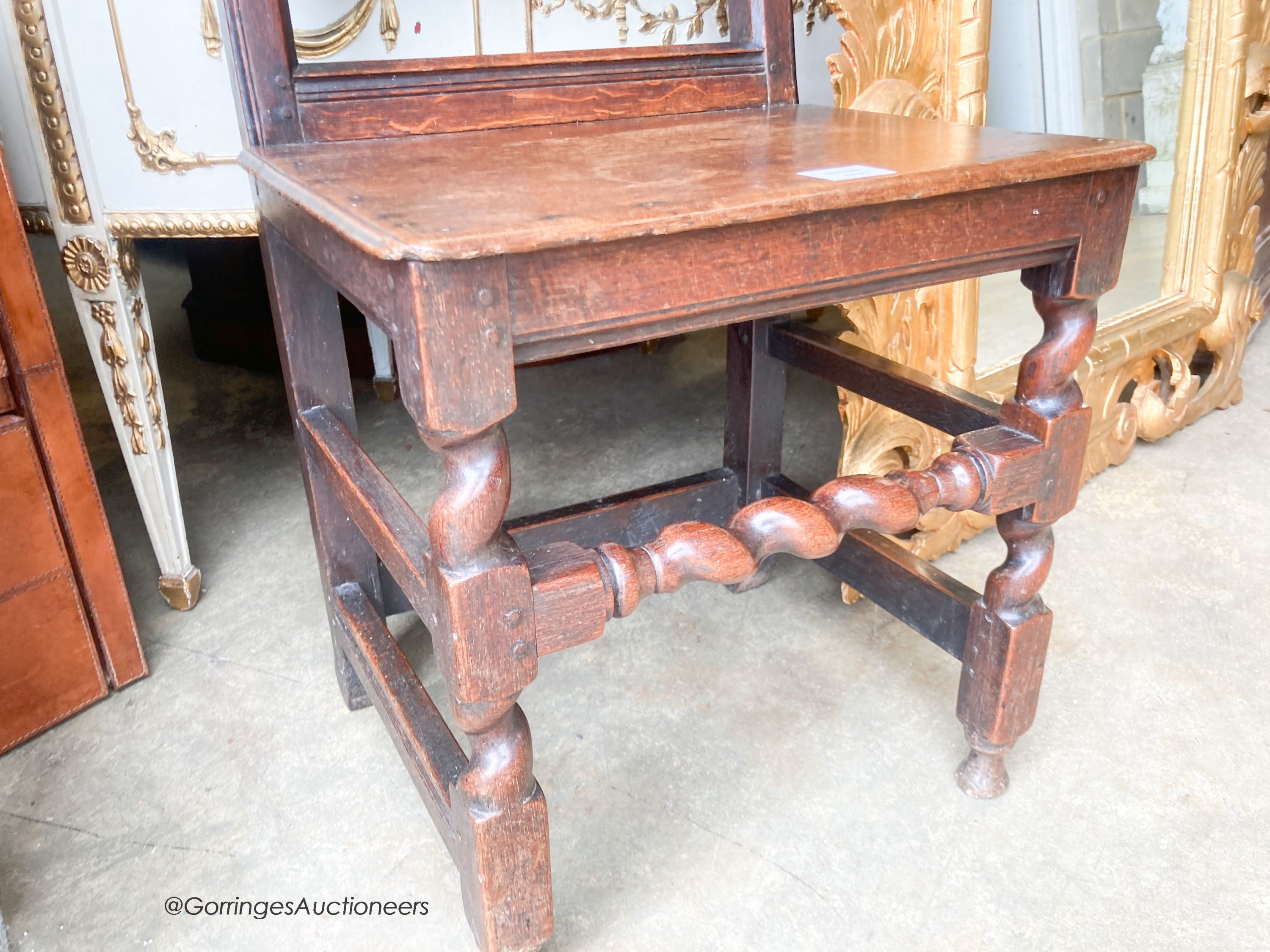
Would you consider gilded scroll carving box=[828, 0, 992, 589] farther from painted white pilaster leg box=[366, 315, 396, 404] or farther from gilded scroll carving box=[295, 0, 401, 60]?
painted white pilaster leg box=[366, 315, 396, 404]

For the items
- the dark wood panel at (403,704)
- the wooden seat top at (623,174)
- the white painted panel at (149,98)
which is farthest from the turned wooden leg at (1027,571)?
the white painted panel at (149,98)

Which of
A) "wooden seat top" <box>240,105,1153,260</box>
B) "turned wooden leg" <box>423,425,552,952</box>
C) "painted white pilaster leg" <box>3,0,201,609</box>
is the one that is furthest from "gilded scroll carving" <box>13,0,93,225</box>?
"turned wooden leg" <box>423,425,552,952</box>

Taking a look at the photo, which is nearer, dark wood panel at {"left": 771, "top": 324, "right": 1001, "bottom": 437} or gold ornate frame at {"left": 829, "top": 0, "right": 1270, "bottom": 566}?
dark wood panel at {"left": 771, "top": 324, "right": 1001, "bottom": 437}

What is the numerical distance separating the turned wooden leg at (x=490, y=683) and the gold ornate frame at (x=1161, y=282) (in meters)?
0.85

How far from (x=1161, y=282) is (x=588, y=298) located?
5.55ft

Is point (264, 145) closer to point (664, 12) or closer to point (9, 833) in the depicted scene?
point (664, 12)

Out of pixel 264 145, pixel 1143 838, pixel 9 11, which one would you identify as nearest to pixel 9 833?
pixel 264 145

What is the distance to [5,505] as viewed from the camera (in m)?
1.09

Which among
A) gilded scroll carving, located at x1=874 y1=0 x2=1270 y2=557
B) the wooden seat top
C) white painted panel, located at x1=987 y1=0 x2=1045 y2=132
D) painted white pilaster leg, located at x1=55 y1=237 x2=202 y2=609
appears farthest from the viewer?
gilded scroll carving, located at x1=874 y1=0 x2=1270 y2=557

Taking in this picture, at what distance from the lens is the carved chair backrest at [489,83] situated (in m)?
0.92

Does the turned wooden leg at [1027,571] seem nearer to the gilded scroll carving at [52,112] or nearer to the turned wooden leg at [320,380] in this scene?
the turned wooden leg at [320,380]

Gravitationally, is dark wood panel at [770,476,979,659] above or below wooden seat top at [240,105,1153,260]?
below

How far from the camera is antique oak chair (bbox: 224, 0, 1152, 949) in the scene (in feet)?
2.09

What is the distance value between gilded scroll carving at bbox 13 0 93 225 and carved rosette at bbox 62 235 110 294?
0.03 metres
